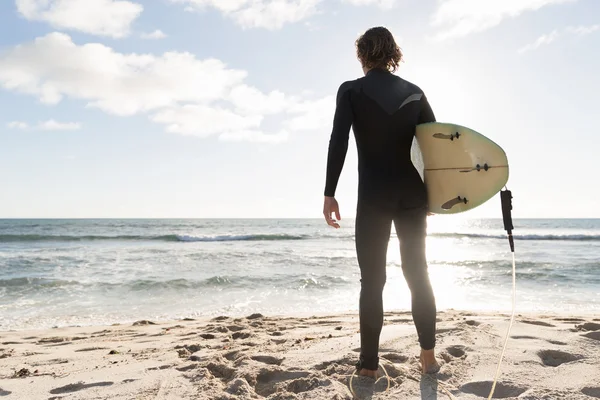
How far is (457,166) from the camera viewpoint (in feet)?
8.34

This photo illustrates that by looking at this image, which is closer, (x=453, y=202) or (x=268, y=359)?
(x=453, y=202)

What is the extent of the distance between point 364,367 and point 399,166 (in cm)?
113

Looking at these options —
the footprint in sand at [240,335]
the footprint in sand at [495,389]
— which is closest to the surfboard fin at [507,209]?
the footprint in sand at [495,389]

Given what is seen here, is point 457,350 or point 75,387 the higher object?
point 457,350

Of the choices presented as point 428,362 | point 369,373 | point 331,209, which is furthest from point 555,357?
point 331,209

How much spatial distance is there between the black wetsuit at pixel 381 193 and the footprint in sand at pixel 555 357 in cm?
81

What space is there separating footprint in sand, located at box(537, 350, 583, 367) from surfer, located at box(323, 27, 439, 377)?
2.53 feet

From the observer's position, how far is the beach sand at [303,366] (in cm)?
216

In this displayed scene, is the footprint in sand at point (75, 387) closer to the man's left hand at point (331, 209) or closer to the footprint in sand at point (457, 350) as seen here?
the man's left hand at point (331, 209)

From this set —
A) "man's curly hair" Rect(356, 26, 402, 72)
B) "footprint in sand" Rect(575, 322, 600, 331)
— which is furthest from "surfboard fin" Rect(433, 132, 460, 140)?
"footprint in sand" Rect(575, 322, 600, 331)

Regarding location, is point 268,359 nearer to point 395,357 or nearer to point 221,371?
point 221,371

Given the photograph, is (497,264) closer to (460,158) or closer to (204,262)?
(204,262)

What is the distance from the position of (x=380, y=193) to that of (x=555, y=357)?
1560 millimetres

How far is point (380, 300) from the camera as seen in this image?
238cm
